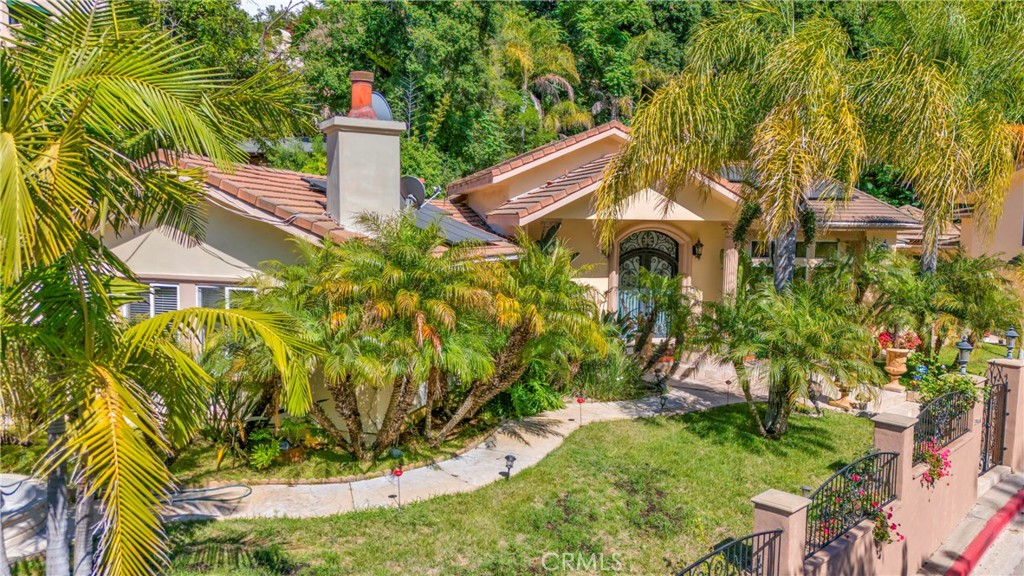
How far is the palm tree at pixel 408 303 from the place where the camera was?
8320mm

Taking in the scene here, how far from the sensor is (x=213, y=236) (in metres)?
10.4

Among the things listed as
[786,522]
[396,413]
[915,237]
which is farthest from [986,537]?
[915,237]

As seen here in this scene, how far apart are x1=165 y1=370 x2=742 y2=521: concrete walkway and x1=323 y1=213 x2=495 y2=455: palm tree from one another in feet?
4.75

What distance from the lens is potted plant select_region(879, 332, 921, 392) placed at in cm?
1488

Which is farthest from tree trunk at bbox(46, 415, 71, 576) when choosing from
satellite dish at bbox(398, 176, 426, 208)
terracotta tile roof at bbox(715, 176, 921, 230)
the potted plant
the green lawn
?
terracotta tile roof at bbox(715, 176, 921, 230)

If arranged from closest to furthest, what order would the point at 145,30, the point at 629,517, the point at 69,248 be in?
the point at 69,248, the point at 145,30, the point at 629,517

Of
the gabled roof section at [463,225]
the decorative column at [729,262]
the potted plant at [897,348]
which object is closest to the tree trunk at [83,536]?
the gabled roof section at [463,225]

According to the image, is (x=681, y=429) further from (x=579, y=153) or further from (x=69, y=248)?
(x=69, y=248)

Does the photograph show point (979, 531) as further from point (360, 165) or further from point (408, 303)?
point (360, 165)

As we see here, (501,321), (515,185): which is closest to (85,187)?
(501,321)

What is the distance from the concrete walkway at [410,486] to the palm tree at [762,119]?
368 centimetres

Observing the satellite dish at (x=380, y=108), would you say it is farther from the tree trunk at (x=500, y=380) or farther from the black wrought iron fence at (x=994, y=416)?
the black wrought iron fence at (x=994, y=416)

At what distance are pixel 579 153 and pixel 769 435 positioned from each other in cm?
881

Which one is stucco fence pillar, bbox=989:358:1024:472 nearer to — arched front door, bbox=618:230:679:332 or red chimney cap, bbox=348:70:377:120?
arched front door, bbox=618:230:679:332
